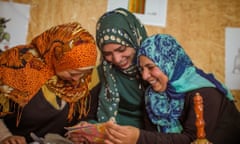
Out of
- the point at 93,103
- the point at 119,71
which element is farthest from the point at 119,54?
the point at 93,103

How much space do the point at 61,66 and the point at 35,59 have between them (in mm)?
146

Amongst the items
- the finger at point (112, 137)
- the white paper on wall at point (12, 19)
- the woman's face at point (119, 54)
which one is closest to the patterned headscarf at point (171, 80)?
the woman's face at point (119, 54)

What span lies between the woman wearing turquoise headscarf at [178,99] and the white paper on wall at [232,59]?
0.64 m

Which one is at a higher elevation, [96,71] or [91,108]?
[96,71]

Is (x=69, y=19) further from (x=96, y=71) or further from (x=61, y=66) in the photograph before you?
(x=61, y=66)

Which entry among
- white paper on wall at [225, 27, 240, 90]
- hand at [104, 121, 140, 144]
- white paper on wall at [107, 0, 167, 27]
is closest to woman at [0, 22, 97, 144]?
hand at [104, 121, 140, 144]

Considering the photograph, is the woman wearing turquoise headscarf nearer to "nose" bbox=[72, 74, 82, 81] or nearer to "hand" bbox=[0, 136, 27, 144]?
"nose" bbox=[72, 74, 82, 81]

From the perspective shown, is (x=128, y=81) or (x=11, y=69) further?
(x=128, y=81)

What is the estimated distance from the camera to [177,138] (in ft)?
4.41

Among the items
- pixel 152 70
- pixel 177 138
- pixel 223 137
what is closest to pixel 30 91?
pixel 152 70

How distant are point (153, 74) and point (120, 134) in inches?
12.3

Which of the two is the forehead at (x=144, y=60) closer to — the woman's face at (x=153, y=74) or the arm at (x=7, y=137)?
the woman's face at (x=153, y=74)

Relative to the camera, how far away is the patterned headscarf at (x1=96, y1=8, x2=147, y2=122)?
1.54 meters

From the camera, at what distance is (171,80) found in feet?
4.68
